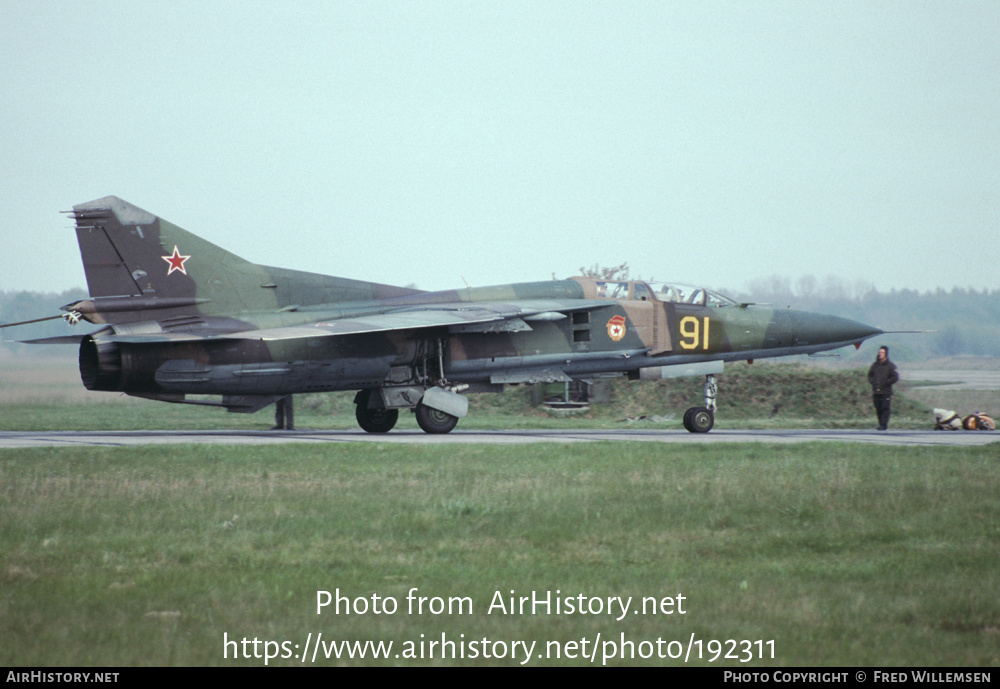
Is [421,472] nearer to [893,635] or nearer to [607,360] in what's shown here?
[893,635]

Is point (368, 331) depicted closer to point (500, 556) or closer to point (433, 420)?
point (433, 420)

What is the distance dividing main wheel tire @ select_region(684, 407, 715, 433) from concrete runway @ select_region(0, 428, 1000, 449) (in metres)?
0.29

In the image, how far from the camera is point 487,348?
20.4m

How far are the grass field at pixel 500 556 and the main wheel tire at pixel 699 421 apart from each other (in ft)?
20.9

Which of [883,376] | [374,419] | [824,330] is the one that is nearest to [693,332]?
[824,330]

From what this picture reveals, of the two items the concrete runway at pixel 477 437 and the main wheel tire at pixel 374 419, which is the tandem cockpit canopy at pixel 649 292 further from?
the main wheel tire at pixel 374 419

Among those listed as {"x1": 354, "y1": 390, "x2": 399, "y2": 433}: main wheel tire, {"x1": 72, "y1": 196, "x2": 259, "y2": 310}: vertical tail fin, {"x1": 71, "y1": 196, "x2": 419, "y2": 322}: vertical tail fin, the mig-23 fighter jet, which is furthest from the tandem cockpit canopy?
{"x1": 72, "y1": 196, "x2": 259, "y2": 310}: vertical tail fin

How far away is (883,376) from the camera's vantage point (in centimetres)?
2298

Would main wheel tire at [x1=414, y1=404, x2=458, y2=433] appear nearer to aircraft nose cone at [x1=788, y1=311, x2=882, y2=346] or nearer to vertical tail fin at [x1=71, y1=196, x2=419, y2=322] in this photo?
vertical tail fin at [x1=71, y1=196, x2=419, y2=322]

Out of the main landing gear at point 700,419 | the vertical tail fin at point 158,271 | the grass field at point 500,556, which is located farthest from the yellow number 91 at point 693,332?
the vertical tail fin at point 158,271

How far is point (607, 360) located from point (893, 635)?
15.3 meters

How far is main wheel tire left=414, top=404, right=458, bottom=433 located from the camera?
2028 cm

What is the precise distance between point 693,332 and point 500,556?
14.4m

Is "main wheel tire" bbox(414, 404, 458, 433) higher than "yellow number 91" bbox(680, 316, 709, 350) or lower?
lower
